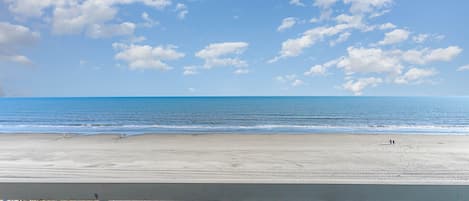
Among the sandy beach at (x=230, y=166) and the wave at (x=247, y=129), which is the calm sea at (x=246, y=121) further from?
the sandy beach at (x=230, y=166)

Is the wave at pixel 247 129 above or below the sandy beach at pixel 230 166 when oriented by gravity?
below

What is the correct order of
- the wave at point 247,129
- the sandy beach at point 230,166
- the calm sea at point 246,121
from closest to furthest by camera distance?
the sandy beach at point 230,166 < the wave at point 247,129 < the calm sea at point 246,121

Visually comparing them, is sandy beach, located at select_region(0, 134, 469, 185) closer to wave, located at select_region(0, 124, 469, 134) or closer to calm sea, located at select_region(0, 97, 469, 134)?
calm sea, located at select_region(0, 97, 469, 134)

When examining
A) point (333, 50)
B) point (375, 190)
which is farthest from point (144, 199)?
point (333, 50)

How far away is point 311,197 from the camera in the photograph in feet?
2.23

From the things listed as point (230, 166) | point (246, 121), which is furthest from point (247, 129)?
point (230, 166)

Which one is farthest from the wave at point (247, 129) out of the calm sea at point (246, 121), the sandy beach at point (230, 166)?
the sandy beach at point (230, 166)

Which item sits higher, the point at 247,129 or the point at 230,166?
the point at 230,166

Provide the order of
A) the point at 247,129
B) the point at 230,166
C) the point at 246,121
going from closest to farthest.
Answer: the point at 230,166
the point at 247,129
the point at 246,121

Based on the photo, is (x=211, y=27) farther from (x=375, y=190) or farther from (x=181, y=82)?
(x=375, y=190)

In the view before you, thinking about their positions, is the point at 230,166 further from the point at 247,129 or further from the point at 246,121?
the point at 246,121

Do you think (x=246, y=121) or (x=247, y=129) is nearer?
(x=247, y=129)

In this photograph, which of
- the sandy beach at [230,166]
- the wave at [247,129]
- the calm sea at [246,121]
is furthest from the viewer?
the calm sea at [246,121]

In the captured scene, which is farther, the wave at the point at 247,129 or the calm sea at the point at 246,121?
the calm sea at the point at 246,121
